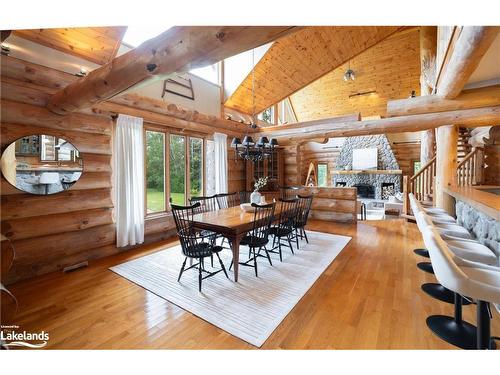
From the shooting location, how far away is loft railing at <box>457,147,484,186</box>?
5.70m

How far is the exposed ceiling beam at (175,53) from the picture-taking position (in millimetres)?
1418

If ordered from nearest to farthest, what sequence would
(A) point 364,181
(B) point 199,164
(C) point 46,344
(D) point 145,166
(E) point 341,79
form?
(C) point 46,344 → (D) point 145,166 → (B) point 199,164 → (E) point 341,79 → (A) point 364,181

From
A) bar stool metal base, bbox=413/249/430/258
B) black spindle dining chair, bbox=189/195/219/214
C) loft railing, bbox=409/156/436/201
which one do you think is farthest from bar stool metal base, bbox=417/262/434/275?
loft railing, bbox=409/156/436/201

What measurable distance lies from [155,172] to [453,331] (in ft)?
15.7

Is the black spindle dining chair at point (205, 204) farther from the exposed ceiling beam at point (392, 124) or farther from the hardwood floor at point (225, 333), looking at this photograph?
the exposed ceiling beam at point (392, 124)

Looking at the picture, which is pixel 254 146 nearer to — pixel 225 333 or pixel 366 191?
pixel 225 333

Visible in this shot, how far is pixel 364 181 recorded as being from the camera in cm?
1084

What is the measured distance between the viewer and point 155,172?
470 centimetres

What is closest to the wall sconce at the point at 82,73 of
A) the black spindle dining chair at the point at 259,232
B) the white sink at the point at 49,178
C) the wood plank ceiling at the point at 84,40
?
the wood plank ceiling at the point at 84,40

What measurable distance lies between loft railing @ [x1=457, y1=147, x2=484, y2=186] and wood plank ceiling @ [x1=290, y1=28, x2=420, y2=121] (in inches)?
118
